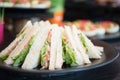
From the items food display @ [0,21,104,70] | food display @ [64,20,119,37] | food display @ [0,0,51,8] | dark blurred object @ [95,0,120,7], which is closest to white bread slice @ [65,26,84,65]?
food display @ [0,21,104,70]

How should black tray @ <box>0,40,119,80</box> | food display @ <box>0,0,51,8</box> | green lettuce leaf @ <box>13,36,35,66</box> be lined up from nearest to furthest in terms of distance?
black tray @ <box>0,40,119,80</box>, green lettuce leaf @ <box>13,36,35,66</box>, food display @ <box>0,0,51,8</box>

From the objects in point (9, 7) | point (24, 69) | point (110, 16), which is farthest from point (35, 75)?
point (110, 16)

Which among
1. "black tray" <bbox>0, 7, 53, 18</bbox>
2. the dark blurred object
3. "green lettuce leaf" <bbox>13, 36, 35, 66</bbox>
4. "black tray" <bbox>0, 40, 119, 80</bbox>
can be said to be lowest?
"black tray" <bbox>0, 40, 119, 80</bbox>

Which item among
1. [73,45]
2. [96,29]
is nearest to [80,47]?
[73,45]

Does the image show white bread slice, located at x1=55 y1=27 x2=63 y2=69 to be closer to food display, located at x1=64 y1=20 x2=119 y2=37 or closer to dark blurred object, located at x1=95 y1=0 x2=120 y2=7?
food display, located at x1=64 y1=20 x2=119 y2=37

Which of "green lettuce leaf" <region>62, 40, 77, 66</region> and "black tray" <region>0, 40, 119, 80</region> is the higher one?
"green lettuce leaf" <region>62, 40, 77, 66</region>

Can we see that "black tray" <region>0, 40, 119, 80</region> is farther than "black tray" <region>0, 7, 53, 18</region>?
No

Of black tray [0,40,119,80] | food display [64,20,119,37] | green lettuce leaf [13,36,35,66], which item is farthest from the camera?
food display [64,20,119,37]

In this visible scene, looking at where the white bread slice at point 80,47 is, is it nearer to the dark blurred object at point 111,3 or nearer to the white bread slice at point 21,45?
the white bread slice at point 21,45

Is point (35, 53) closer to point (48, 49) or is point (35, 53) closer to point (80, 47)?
point (48, 49)
